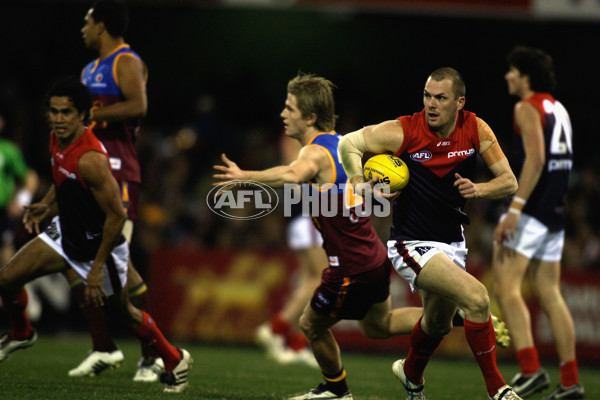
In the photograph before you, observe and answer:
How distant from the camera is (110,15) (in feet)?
22.4

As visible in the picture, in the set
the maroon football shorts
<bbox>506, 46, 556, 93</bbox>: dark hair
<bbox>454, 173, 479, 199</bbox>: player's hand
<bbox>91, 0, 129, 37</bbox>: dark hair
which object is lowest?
the maroon football shorts

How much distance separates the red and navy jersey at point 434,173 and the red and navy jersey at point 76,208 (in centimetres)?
211

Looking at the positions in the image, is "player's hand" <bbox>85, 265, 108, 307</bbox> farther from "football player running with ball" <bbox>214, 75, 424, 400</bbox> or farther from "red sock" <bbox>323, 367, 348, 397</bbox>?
"red sock" <bbox>323, 367, 348, 397</bbox>

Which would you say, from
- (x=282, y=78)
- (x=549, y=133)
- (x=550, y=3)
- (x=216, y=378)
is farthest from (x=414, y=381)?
(x=282, y=78)

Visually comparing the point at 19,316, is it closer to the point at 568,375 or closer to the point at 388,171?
the point at 388,171

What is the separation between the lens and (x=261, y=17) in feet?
56.9

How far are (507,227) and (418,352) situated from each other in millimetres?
1701

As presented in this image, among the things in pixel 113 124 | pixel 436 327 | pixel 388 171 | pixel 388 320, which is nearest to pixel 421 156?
pixel 388 171

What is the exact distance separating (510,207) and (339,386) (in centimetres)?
214

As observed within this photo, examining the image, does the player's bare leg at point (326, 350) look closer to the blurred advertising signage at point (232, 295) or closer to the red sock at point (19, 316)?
the red sock at point (19, 316)

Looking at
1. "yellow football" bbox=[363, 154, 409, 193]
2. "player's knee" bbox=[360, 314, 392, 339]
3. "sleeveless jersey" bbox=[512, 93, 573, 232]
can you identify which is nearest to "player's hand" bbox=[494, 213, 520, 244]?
"sleeveless jersey" bbox=[512, 93, 573, 232]

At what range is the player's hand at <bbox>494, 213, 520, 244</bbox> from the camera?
6.73 metres

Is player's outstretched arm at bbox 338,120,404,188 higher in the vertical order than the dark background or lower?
lower

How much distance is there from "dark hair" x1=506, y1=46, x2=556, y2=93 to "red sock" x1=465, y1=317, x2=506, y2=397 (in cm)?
276
